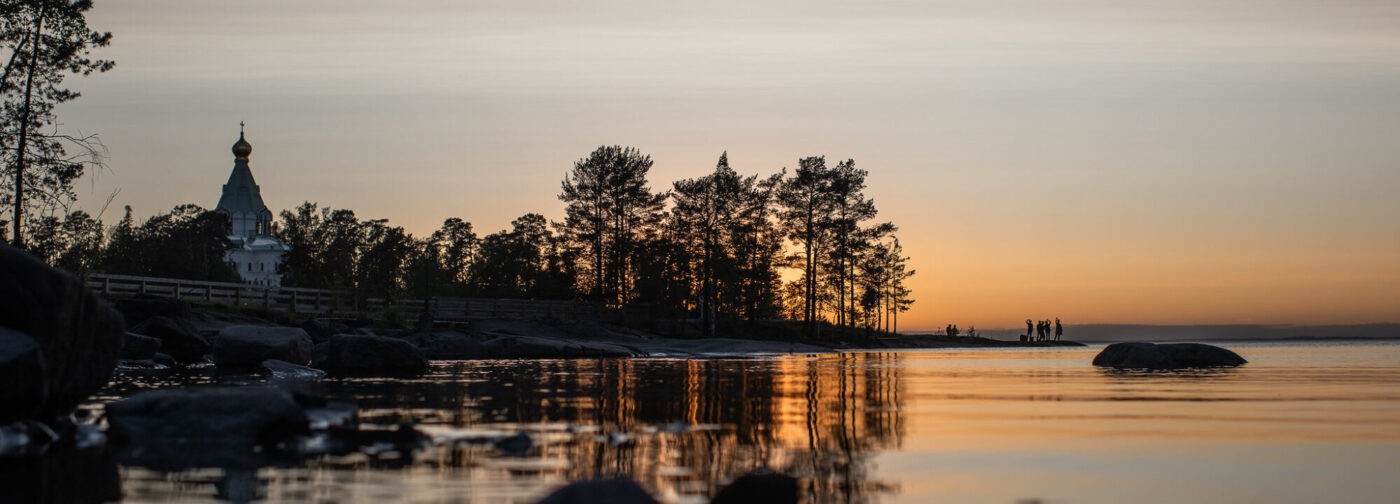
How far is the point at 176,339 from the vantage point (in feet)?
117

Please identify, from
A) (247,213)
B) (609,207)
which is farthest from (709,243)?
(247,213)

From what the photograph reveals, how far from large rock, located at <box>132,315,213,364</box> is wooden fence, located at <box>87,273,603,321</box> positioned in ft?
48.3

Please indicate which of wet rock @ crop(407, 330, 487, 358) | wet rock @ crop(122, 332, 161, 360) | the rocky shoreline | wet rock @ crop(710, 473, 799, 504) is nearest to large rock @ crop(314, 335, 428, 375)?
wet rock @ crop(122, 332, 161, 360)

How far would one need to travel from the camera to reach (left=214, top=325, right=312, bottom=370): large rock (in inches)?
1201

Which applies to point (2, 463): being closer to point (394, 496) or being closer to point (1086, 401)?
point (394, 496)

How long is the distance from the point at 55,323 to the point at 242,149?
196 meters

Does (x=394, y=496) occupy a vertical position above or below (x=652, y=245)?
below

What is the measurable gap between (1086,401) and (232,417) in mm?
11434

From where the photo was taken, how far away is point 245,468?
960 cm

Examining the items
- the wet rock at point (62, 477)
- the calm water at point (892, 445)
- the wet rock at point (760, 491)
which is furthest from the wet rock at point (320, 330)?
the wet rock at point (760, 491)

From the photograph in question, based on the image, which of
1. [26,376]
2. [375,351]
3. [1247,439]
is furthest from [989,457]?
[375,351]

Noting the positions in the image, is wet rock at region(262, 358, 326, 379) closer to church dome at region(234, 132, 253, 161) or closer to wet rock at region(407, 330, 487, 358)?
wet rock at region(407, 330, 487, 358)

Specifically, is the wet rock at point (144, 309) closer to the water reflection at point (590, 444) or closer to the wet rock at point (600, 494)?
the water reflection at point (590, 444)

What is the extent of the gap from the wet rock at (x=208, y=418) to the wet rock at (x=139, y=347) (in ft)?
71.7
